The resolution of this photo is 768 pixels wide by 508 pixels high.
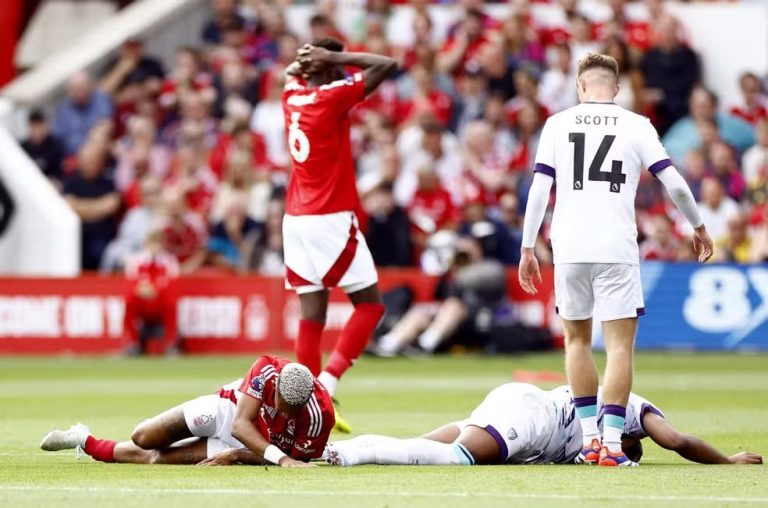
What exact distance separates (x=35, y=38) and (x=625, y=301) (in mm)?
22258

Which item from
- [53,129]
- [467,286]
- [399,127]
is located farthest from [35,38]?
[467,286]

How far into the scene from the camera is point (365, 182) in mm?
23250

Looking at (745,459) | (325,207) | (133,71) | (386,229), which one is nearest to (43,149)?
(133,71)

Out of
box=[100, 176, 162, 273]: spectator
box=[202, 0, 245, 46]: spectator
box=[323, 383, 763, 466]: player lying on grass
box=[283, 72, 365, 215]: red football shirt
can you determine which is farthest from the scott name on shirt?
box=[202, 0, 245, 46]: spectator

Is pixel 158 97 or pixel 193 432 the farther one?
pixel 158 97

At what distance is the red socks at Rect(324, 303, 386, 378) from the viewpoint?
12.4 metres

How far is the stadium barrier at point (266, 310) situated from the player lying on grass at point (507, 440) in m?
12.3

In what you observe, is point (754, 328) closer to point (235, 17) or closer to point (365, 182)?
point (365, 182)

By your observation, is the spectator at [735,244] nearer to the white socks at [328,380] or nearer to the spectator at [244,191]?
the spectator at [244,191]

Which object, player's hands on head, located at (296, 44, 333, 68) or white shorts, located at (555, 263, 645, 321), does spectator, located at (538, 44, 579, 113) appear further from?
white shorts, located at (555, 263, 645, 321)

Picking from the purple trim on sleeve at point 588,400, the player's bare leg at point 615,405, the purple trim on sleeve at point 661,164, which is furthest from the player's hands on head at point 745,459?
the purple trim on sleeve at point 661,164

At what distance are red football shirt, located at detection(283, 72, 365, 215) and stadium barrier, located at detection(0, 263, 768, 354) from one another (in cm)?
928

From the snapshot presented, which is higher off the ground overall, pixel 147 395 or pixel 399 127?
pixel 399 127

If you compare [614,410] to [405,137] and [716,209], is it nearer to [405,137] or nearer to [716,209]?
[716,209]
